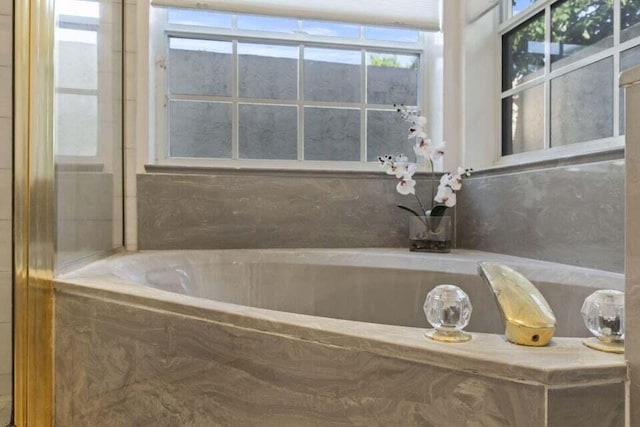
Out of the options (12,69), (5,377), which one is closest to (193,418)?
(5,377)

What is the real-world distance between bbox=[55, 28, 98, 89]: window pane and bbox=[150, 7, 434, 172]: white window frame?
1.23ft

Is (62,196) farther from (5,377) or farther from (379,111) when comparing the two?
(379,111)

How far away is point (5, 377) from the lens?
103 centimetres

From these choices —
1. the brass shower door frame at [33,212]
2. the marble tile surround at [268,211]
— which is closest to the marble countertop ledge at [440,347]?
the brass shower door frame at [33,212]

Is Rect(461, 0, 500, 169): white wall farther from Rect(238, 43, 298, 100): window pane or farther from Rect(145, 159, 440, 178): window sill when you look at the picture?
Rect(238, 43, 298, 100): window pane

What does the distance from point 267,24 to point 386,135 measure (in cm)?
70

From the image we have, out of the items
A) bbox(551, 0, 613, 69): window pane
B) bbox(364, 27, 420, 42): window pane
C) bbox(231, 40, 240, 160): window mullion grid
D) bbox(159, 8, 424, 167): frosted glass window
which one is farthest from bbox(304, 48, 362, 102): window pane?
bbox(551, 0, 613, 69): window pane

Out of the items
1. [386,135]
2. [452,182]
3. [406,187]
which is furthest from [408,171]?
[386,135]

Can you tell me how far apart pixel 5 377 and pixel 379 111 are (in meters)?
1.61

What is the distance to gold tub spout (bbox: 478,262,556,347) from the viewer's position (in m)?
0.52

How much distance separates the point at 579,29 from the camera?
1.40 metres

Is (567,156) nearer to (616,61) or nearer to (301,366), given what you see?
(616,61)

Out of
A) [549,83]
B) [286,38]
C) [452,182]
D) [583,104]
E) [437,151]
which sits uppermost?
[286,38]

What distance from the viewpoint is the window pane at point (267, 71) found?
74.3 inches
